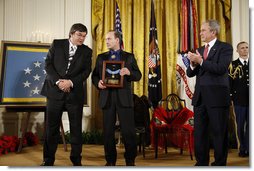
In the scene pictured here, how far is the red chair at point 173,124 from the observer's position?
174 inches

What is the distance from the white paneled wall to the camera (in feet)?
17.4

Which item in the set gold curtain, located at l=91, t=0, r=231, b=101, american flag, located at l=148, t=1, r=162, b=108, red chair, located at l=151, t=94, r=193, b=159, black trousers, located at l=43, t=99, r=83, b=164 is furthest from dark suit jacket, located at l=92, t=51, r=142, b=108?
gold curtain, located at l=91, t=0, r=231, b=101

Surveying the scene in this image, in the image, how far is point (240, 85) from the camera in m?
4.32

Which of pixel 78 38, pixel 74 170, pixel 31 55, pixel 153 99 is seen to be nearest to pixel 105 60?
pixel 78 38

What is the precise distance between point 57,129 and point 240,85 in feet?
7.59

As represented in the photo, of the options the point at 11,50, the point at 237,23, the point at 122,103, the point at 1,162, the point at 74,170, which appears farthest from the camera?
the point at 237,23

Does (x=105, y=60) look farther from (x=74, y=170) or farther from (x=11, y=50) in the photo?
(x=11, y=50)

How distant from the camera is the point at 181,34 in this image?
5.48 metres

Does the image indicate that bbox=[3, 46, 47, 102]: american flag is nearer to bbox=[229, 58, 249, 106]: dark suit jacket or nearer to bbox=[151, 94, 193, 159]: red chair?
bbox=[151, 94, 193, 159]: red chair

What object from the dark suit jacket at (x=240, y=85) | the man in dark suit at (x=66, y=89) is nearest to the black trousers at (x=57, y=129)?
the man in dark suit at (x=66, y=89)

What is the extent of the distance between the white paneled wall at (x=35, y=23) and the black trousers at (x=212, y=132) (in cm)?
275

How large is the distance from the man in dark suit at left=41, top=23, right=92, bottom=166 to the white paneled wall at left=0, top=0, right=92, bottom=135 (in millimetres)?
2049

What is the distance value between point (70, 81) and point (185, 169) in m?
1.34

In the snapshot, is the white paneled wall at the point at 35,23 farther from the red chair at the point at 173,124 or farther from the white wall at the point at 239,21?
the white wall at the point at 239,21
